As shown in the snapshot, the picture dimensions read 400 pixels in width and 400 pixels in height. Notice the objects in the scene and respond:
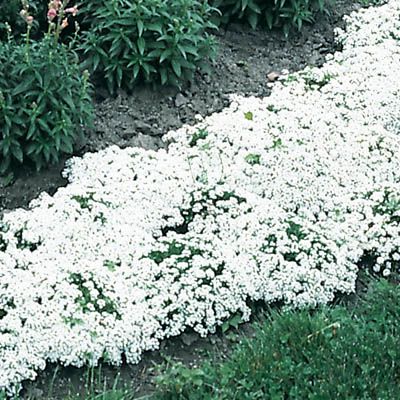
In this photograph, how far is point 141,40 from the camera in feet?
22.5

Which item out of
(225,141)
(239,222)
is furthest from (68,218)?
(225,141)

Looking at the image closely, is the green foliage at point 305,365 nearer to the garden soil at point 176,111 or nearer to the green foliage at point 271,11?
the garden soil at point 176,111

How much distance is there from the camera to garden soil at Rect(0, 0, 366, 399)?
4.96 m

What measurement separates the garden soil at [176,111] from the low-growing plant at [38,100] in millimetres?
279

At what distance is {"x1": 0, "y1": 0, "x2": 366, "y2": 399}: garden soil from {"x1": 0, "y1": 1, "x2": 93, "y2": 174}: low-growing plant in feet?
0.91

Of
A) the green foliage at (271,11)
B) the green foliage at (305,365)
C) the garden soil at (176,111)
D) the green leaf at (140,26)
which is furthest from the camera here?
the green foliage at (271,11)

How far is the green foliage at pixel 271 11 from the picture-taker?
8.21m

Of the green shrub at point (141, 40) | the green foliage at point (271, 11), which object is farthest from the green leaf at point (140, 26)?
the green foliage at point (271, 11)

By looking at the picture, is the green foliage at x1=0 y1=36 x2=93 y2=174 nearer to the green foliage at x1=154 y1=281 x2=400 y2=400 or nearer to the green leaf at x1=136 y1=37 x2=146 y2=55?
the green leaf at x1=136 y1=37 x2=146 y2=55

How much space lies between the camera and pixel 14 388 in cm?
473

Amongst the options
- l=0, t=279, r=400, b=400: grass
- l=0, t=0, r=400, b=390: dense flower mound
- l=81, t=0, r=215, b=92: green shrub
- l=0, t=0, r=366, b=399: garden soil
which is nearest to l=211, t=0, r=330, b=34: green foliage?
l=0, t=0, r=366, b=399: garden soil

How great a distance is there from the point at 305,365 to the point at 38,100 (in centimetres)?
264

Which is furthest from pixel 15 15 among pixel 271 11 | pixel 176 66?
pixel 271 11

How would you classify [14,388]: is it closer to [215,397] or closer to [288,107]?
[215,397]
